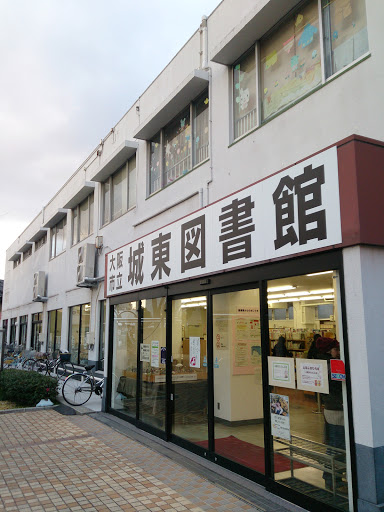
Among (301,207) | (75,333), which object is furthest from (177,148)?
(75,333)

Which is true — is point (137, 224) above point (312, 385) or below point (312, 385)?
above

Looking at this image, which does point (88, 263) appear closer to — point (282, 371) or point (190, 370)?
point (190, 370)

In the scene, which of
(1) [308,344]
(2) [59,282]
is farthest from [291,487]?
(2) [59,282]

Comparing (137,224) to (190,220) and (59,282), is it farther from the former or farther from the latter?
(59,282)

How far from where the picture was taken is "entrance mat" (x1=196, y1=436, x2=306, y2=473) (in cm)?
500

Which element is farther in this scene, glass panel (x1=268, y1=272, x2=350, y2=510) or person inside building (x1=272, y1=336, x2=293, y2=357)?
person inside building (x1=272, y1=336, x2=293, y2=357)

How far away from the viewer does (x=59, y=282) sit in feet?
62.8

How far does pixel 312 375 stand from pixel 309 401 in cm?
32

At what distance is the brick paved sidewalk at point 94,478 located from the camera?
15.8 ft

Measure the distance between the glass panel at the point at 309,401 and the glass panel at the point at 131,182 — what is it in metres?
7.27

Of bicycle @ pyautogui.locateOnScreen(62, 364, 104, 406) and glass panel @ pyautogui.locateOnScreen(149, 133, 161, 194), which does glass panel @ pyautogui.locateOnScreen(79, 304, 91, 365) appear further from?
glass panel @ pyautogui.locateOnScreen(149, 133, 161, 194)

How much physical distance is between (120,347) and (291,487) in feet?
19.3

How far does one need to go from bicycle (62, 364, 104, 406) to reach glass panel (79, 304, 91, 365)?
4107mm

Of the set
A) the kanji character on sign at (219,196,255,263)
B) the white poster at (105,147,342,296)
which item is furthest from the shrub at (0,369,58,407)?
A: the kanji character on sign at (219,196,255,263)
